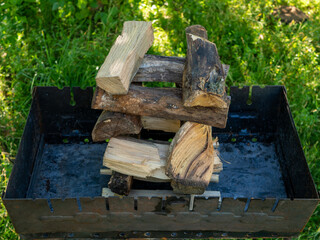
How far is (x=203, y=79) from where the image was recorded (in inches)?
97.7

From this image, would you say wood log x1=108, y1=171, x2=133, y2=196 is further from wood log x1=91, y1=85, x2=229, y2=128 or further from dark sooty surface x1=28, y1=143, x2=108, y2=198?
wood log x1=91, y1=85, x2=229, y2=128

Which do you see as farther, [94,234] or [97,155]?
[97,155]

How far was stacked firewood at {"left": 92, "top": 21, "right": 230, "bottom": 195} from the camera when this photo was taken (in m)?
2.54

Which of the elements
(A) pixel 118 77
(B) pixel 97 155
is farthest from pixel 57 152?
(A) pixel 118 77

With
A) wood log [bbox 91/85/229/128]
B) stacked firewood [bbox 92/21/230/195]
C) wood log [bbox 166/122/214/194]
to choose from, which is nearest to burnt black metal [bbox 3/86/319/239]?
wood log [bbox 166/122/214/194]

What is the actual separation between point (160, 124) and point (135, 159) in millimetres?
443

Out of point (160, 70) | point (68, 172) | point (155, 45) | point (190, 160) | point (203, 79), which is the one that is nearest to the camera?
point (203, 79)

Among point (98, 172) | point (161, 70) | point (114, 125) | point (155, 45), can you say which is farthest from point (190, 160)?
point (155, 45)

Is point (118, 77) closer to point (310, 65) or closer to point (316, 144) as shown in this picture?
point (316, 144)

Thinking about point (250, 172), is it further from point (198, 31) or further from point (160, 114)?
point (198, 31)

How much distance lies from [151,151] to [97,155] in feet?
2.38

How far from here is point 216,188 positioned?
309 cm

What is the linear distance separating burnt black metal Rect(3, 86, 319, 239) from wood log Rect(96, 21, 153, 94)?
64 centimetres

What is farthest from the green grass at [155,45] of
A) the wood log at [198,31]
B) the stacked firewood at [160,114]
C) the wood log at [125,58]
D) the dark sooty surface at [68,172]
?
the stacked firewood at [160,114]
